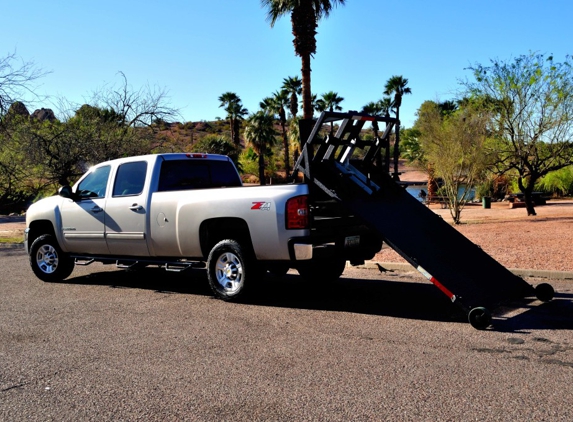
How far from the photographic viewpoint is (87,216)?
9.88m

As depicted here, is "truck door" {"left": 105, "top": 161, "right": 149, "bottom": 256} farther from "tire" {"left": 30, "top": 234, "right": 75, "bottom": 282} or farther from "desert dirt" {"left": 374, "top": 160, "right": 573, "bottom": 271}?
"desert dirt" {"left": 374, "top": 160, "right": 573, "bottom": 271}

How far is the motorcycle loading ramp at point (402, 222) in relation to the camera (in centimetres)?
681

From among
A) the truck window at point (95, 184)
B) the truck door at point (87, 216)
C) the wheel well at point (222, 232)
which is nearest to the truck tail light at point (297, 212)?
the wheel well at point (222, 232)

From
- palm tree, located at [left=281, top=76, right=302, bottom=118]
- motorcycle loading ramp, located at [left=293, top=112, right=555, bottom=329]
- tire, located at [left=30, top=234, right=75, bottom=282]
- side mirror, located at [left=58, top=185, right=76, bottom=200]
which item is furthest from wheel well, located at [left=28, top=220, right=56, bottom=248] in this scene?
palm tree, located at [left=281, top=76, right=302, bottom=118]

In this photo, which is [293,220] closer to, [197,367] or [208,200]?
[208,200]

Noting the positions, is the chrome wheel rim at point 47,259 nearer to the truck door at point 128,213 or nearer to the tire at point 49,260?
the tire at point 49,260

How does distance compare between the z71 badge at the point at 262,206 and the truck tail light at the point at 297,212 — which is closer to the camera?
the truck tail light at the point at 297,212

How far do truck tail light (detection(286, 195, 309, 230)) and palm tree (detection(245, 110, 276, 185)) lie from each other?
47.0 meters

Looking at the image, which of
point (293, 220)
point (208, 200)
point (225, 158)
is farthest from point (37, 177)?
point (293, 220)

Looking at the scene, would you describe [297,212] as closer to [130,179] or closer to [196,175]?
[196,175]

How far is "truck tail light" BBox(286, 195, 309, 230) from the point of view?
24.6 feet

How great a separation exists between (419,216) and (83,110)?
16986 millimetres

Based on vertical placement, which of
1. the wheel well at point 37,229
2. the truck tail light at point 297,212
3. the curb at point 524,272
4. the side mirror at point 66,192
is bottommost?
the curb at point 524,272

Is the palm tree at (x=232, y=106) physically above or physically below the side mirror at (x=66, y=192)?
above
